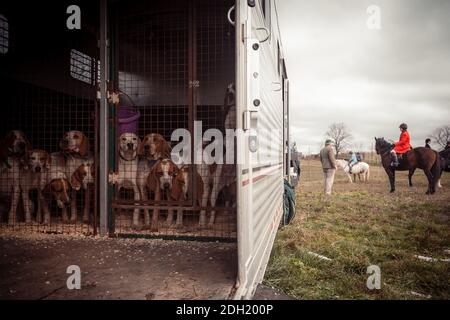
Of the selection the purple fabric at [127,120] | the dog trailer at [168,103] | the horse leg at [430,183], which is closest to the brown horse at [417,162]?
the horse leg at [430,183]

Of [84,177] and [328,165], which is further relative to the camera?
[328,165]

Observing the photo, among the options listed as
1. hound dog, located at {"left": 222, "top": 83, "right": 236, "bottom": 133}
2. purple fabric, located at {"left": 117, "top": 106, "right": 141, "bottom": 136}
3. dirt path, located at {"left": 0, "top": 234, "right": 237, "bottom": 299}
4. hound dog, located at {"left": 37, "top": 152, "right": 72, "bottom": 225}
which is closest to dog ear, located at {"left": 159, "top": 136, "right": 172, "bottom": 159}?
purple fabric, located at {"left": 117, "top": 106, "right": 141, "bottom": 136}

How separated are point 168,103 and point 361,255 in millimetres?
5238

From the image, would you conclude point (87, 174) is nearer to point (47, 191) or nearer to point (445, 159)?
point (47, 191)

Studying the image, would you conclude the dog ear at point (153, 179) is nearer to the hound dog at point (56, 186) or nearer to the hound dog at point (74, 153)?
the hound dog at point (74, 153)

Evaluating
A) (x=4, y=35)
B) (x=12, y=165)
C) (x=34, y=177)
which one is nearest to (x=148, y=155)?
(x=34, y=177)

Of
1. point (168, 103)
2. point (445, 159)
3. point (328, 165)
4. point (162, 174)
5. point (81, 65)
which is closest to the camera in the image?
point (162, 174)

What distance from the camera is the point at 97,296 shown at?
7.89 feet

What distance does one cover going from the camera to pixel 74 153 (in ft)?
16.6

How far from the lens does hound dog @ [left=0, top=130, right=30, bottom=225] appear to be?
16.0ft

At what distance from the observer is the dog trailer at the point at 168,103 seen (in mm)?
2412

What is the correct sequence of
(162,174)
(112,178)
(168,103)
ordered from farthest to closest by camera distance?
1. (168,103)
2. (162,174)
3. (112,178)
